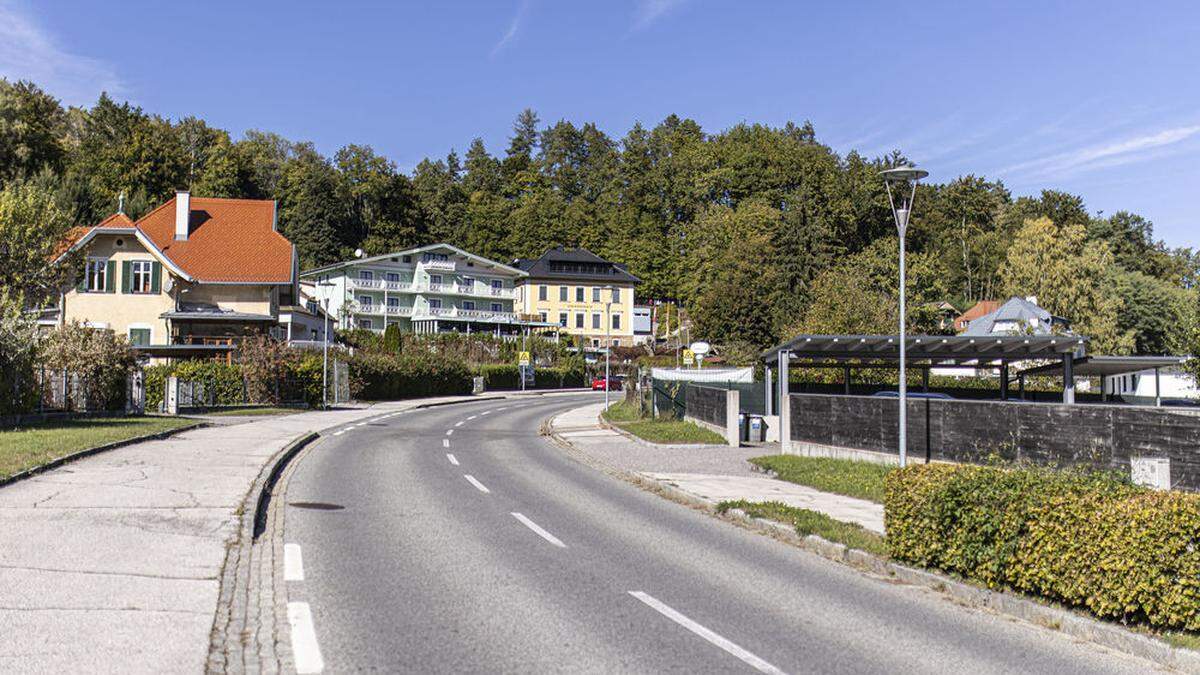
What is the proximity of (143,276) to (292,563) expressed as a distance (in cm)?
4619

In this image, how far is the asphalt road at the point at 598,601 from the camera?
22.5ft

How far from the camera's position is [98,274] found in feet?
163

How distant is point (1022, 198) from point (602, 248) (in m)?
55.5

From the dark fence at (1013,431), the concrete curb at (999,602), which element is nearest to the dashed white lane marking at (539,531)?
the concrete curb at (999,602)

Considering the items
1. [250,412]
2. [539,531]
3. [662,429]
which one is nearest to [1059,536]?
[539,531]

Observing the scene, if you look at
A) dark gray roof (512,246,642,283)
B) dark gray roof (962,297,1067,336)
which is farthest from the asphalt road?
dark gray roof (512,246,642,283)

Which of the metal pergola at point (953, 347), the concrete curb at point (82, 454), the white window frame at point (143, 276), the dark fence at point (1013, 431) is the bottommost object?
the concrete curb at point (82, 454)

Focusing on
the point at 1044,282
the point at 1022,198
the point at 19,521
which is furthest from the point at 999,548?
the point at 1022,198

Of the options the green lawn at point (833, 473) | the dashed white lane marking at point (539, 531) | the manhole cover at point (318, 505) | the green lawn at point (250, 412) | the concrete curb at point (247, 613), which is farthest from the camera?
the green lawn at point (250, 412)

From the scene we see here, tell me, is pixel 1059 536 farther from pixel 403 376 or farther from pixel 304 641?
pixel 403 376

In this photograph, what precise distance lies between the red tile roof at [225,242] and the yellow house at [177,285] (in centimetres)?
6

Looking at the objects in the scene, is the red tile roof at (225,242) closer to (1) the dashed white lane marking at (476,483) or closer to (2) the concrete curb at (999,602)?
(1) the dashed white lane marking at (476,483)

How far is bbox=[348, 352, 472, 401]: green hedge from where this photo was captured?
169 feet

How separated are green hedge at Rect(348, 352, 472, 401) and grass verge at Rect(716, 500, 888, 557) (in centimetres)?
3909
